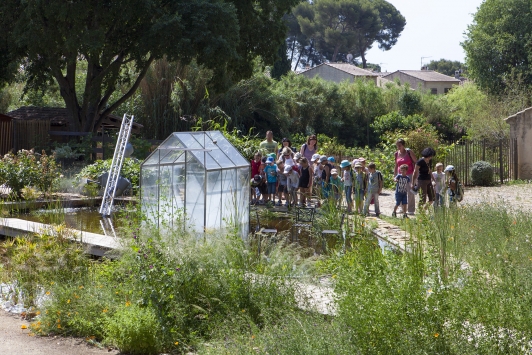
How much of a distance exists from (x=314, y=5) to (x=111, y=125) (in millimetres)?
58584

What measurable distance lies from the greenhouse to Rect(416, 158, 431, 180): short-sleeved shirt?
13.1ft

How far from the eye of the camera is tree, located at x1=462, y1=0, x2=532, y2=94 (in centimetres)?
4100

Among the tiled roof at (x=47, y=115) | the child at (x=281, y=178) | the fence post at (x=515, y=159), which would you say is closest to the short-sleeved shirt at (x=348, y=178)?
the child at (x=281, y=178)

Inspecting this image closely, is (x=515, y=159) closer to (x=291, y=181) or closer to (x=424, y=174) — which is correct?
(x=424, y=174)

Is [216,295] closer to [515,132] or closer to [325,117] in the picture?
[515,132]

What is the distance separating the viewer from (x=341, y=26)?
85250 mm

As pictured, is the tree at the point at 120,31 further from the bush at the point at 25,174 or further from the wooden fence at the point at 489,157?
the wooden fence at the point at 489,157

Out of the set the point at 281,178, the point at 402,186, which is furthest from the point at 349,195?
the point at 281,178

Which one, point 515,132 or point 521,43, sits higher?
point 521,43

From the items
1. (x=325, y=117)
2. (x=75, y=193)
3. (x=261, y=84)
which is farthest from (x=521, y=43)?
(x=75, y=193)

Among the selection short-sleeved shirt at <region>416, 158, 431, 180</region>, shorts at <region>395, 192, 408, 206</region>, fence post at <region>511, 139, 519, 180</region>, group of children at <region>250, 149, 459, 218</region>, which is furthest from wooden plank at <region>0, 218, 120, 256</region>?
fence post at <region>511, 139, 519, 180</region>

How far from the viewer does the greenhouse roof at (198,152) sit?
35.6 ft

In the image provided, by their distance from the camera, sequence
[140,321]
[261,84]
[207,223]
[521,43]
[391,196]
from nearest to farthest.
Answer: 1. [140,321]
2. [207,223]
3. [391,196]
4. [261,84]
5. [521,43]

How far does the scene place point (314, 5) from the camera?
84.2 meters
